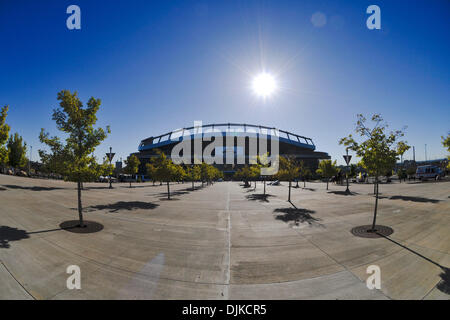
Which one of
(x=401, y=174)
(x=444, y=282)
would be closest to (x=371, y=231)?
(x=444, y=282)

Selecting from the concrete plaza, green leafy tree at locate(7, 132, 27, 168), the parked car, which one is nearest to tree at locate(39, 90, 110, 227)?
the concrete plaza

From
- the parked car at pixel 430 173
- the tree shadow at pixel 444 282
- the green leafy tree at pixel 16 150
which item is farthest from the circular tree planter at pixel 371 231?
the green leafy tree at pixel 16 150

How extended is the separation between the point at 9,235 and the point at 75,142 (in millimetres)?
4041

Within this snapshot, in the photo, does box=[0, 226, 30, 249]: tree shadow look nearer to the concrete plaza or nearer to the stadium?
the concrete plaza

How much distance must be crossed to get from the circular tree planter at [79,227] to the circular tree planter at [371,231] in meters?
10.8

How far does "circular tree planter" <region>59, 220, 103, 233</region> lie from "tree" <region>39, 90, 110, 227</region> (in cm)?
26

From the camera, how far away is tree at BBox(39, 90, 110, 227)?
780cm

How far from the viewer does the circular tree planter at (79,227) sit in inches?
281

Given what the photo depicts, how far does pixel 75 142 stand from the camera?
808cm

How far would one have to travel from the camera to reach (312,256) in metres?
5.25

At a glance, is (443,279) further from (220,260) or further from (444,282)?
(220,260)

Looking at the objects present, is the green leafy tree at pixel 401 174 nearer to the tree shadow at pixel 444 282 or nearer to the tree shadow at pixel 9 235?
the tree shadow at pixel 444 282
